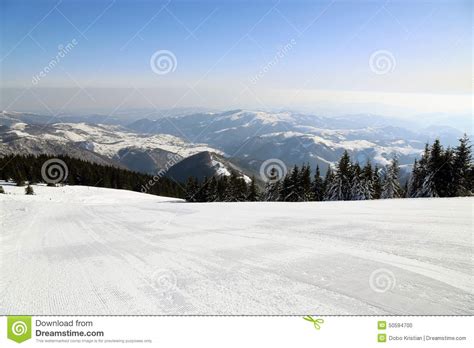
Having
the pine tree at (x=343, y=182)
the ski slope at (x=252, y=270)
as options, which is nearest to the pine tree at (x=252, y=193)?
the pine tree at (x=343, y=182)

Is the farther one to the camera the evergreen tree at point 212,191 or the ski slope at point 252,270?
the evergreen tree at point 212,191

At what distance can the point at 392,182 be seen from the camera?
49.1 meters

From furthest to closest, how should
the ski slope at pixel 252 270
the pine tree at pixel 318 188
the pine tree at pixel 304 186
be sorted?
the pine tree at pixel 318 188 < the pine tree at pixel 304 186 < the ski slope at pixel 252 270

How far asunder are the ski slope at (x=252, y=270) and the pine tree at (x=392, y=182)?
144 feet

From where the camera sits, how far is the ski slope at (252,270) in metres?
4.13

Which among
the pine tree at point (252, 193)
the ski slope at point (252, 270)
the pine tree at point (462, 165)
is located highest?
the pine tree at point (462, 165)

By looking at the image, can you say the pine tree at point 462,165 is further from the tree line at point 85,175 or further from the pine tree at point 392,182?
the tree line at point 85,175

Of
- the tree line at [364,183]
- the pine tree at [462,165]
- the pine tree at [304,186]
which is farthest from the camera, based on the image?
the pine tree at [304,186]

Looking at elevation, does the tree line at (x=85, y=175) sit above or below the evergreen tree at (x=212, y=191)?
above

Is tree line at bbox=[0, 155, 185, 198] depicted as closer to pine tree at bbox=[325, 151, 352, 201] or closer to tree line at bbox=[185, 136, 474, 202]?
tree line at bbox=[185, 136, 474, 202]

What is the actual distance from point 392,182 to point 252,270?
50.2 m
